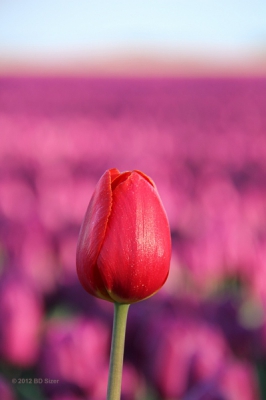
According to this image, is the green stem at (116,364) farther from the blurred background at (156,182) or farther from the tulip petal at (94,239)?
the blurred background at (156,182)

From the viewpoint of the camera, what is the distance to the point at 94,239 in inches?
12.7

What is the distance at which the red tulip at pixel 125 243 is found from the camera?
32cm

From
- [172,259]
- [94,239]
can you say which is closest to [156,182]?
[172,259]

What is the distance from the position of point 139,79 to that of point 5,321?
4.69 feet

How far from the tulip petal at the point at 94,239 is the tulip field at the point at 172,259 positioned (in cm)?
23

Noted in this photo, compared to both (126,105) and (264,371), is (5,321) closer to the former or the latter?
(264,371)

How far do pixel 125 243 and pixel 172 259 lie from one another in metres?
0.48

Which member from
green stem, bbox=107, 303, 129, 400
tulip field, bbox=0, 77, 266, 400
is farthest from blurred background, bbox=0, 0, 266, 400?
green stem, bbox=107, 303, 129, 400

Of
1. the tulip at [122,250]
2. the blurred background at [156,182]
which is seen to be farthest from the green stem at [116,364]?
the blurred background at [156,182]

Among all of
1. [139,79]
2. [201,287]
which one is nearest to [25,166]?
[201,287]

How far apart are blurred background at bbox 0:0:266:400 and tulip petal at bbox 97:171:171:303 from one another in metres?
0.22

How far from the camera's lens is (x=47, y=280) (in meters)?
0.74

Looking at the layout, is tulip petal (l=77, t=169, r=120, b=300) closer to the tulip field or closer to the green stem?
the green stem

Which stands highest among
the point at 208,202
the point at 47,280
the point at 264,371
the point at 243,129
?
the point at 243,129
